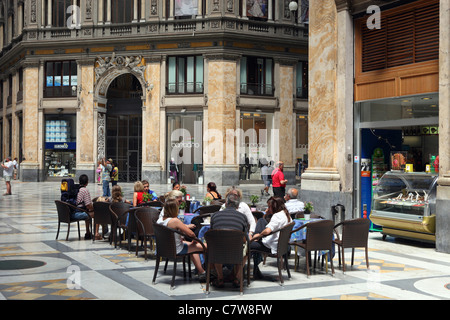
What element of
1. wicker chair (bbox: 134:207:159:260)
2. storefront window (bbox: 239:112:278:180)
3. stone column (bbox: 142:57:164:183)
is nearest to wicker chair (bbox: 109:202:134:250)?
wicker chair (bbox: 134:207:159:260)

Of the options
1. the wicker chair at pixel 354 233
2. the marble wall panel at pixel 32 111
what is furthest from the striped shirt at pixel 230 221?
the marble wall panel at pixel 32 111

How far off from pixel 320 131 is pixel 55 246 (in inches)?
277

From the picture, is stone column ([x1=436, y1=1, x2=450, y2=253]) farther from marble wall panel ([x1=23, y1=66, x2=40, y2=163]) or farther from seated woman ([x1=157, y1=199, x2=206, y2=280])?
marble wall panel ([x1=23, y1=66, x2=40, y2=163])

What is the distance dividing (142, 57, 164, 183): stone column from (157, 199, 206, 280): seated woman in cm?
2546

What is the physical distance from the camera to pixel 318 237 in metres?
8.30

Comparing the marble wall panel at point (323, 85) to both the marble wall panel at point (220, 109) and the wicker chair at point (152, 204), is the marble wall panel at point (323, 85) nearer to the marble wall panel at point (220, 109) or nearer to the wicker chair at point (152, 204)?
the wicker chair at point (152, 204)

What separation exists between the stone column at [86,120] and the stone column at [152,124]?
3733mm

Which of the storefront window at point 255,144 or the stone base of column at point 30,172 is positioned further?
the stone base of column at point 30,172

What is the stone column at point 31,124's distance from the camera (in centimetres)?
3634

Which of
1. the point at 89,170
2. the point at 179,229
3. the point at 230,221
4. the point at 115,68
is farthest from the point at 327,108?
the point at 89,170

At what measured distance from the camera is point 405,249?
10.9 meters

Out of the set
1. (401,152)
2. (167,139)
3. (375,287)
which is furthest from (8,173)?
(375,287)

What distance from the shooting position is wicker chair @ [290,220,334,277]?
27.0 feet
